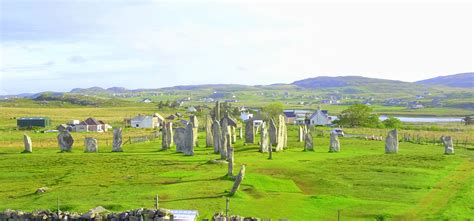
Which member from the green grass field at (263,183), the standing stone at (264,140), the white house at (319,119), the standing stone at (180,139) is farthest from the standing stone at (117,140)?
the white house at (319,119)

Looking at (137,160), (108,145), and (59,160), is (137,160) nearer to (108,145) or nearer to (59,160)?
(59,160)

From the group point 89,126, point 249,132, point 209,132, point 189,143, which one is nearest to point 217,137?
point 189,143

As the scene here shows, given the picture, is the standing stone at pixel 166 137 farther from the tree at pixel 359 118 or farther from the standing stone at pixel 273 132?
the tree at pixel 359 118

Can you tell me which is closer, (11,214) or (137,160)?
(11,214)

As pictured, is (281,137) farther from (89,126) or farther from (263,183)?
(89,126)

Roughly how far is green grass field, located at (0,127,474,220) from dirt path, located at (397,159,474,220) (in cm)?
6

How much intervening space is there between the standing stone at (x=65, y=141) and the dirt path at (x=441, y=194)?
1412 inches

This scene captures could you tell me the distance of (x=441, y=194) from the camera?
1241 inches

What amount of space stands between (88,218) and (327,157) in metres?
31.9

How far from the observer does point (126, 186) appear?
109 feet

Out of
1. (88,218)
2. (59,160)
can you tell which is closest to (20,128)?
(59,160)

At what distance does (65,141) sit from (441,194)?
37.0 meters

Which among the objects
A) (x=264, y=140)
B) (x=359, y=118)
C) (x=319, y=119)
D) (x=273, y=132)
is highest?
(x=273, y=132)

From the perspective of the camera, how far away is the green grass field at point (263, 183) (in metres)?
27.0
